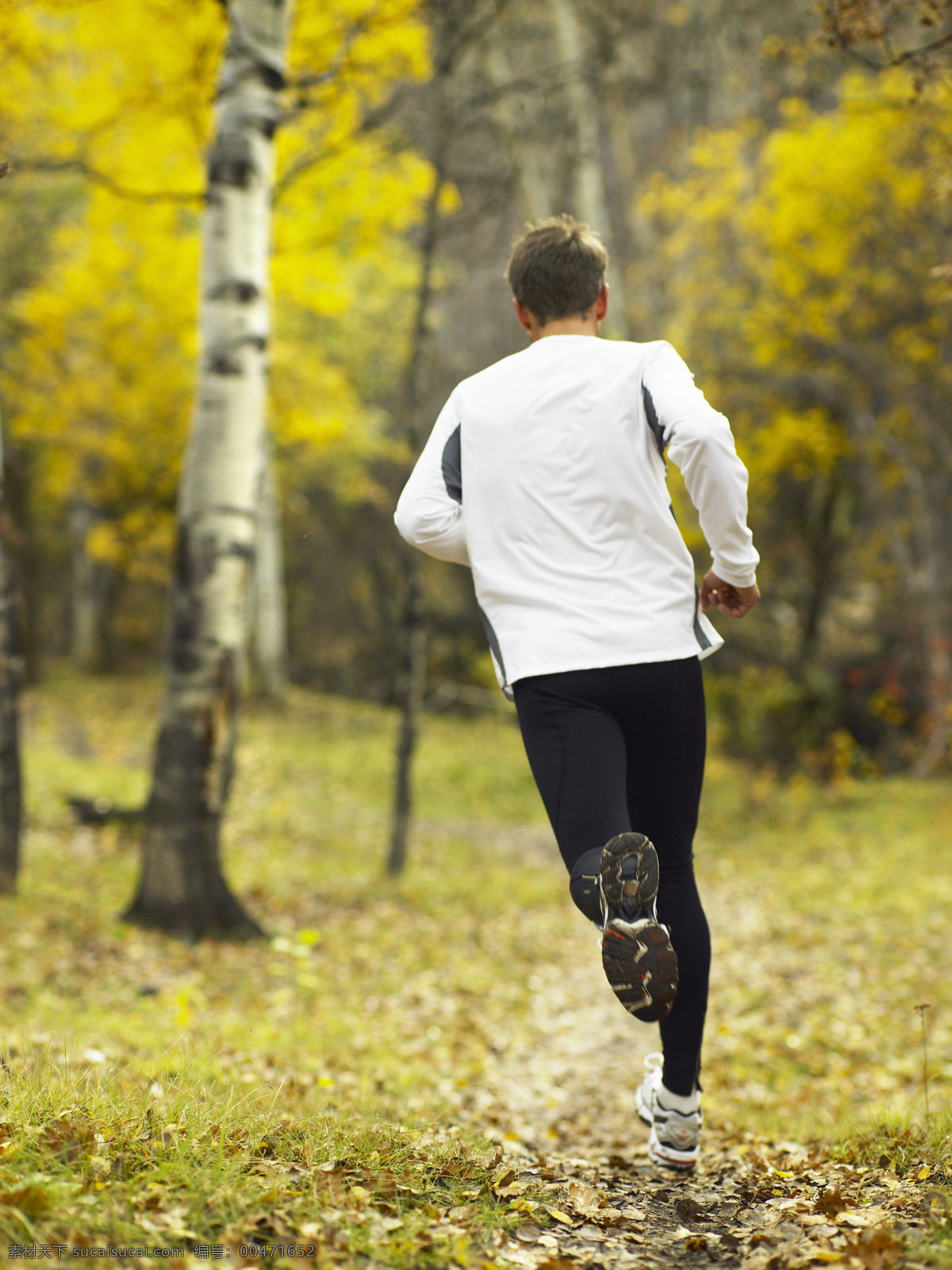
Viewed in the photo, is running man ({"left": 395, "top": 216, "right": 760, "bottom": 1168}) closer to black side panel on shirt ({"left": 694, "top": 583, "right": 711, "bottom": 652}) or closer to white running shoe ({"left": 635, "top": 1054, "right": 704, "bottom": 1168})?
black side panel on shirt ({"left": 694, "top": 583, "right": 711, "bottom": 652})

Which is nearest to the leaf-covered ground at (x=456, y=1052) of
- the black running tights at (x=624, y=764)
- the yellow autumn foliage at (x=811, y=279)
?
the black running tights at (x=624, y=764)

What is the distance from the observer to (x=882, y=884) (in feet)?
27.5

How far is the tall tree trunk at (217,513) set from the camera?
19.2ft

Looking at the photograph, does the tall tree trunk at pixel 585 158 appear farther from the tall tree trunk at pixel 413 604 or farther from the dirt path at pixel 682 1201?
the dirt path at pixel 682 1201

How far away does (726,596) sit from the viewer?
258 cm

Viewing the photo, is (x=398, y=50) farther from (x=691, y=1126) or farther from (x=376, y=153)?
(x=691, y=1126)

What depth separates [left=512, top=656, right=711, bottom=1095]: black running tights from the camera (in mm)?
2322

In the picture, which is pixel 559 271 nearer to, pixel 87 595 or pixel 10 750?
pixel 10 750

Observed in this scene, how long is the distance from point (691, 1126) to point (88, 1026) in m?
2.86

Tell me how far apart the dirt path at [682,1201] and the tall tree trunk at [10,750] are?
12.5ft

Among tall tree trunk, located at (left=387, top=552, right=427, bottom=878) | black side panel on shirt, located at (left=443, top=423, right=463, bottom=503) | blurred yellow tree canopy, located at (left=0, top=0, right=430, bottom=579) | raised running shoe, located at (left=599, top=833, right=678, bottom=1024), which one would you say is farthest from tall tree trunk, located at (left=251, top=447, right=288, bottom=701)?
raised running shoe, located at (left=599, top=833, right=678, bottom=1024)

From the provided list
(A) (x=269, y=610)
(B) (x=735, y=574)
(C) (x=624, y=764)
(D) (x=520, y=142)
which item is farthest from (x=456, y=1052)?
(A) (x=269, y=610)

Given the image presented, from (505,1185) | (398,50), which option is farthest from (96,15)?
(505,1185)

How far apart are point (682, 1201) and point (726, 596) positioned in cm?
159
